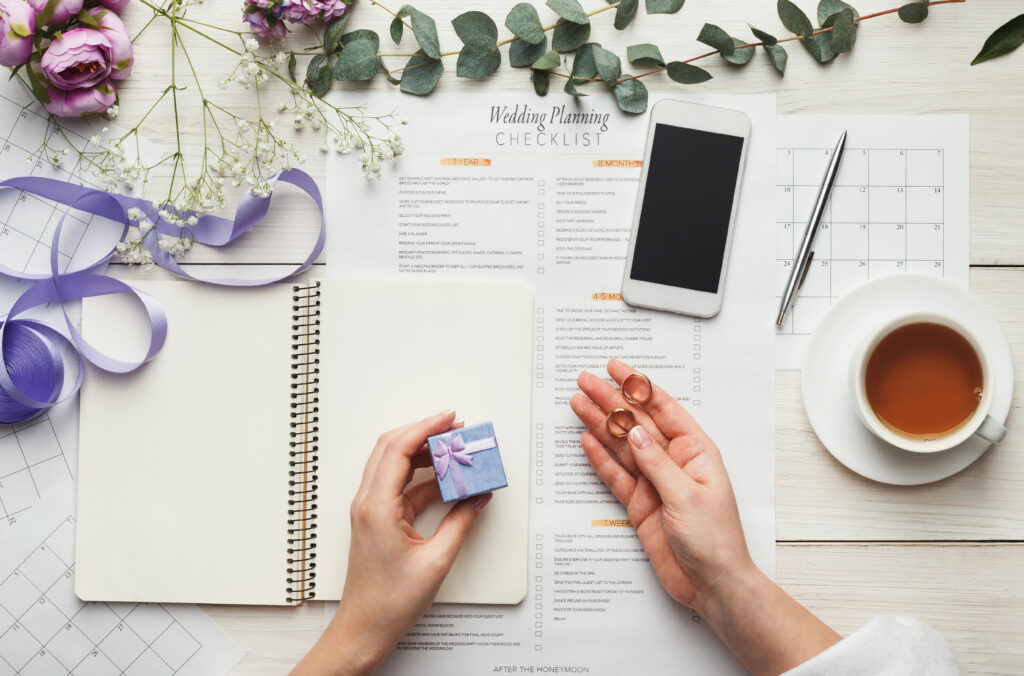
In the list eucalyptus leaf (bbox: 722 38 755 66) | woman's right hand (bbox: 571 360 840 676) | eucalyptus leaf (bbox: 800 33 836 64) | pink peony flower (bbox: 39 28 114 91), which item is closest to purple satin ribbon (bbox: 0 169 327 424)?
pink peony flower (bbox: 39 28 114 91)

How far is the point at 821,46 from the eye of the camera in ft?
2.81

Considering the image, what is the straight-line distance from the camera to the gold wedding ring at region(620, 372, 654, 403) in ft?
2.75

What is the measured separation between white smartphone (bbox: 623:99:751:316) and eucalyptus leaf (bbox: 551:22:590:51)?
0.42ft

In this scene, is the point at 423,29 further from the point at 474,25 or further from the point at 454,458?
the point at 454,458

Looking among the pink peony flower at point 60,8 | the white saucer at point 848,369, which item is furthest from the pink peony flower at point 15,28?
the white saucer at point 848,369

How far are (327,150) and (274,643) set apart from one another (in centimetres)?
65

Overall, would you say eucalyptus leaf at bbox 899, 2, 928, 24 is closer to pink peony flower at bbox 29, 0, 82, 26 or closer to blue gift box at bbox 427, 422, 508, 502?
blue gift box at bbox 427, 422, 508, 502

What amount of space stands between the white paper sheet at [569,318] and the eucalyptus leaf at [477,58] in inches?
1.4

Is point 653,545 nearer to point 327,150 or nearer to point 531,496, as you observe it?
point 531,496

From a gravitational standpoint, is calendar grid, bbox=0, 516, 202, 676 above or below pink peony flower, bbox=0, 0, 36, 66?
below

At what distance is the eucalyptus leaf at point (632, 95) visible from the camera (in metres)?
0.86

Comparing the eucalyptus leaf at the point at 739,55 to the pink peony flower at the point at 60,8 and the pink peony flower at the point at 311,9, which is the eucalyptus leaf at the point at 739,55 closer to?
the pink peony flower at the point at 311,9

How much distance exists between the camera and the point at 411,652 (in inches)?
33.8

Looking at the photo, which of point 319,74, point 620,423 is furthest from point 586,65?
point 620,423
